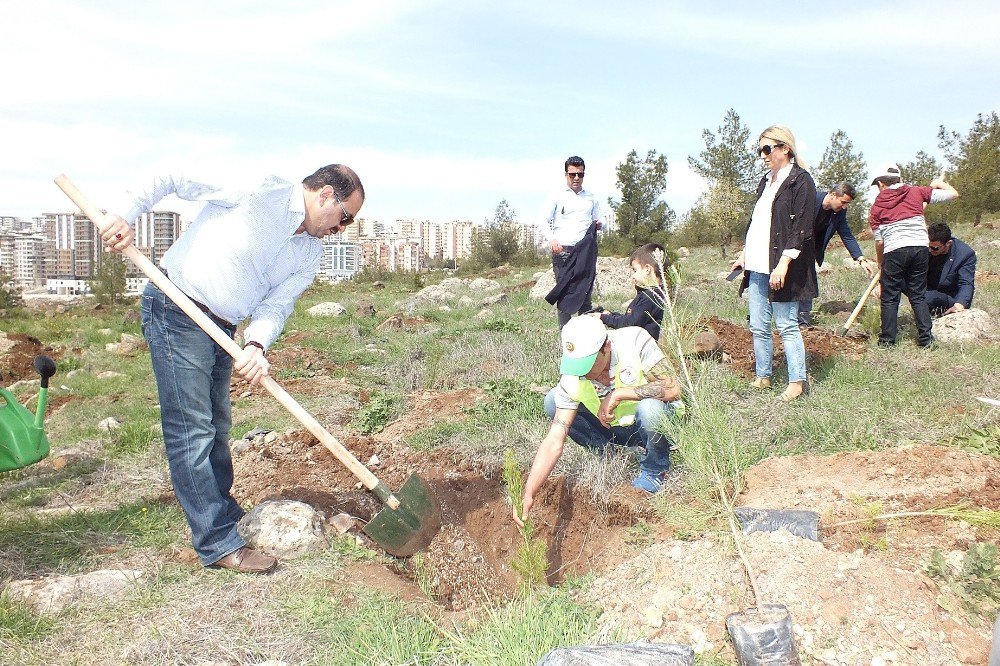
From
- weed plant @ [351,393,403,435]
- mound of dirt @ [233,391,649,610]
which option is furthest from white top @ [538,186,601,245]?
mound of dirt @ [233,391,649,610]

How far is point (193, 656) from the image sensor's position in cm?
225

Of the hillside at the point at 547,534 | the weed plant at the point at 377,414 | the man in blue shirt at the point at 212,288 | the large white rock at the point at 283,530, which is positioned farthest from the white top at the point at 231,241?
the weed plant at the point at 377,414

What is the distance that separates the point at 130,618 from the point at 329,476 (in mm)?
1478

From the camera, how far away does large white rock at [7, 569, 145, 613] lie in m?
2.55

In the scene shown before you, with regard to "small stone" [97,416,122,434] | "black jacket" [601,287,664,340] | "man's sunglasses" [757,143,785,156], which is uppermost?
"man's sunglasses" [757,143,785,156]

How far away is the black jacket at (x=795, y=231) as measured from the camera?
4.22 metres

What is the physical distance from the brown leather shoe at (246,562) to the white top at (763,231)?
3.43 metres

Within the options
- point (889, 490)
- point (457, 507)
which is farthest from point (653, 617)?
point (457, 507)

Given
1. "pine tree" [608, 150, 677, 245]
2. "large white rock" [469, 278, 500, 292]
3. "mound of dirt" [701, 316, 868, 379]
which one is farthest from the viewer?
"pine tree" [608, 150, 677, 245]

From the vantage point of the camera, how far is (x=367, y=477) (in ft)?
9.74

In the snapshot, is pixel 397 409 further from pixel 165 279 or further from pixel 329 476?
pixel 165 279

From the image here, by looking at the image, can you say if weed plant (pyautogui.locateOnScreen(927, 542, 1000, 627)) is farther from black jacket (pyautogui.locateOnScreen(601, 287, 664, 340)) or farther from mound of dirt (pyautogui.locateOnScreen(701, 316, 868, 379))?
mound of dirt (pyautogui.locateOnScreen(701, 316, 868, 379))

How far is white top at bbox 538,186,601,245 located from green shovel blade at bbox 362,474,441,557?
10.2 feet

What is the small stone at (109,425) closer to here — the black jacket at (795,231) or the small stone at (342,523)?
the small stone at (342,523)
